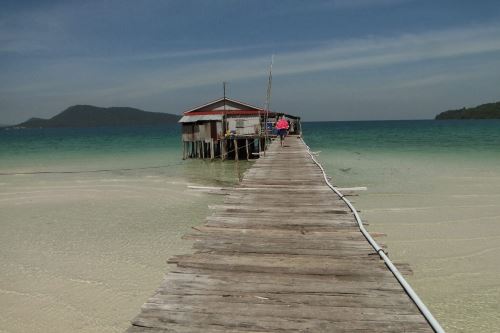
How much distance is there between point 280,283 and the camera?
155 inches

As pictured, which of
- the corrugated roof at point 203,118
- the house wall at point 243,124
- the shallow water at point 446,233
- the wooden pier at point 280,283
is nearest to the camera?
the wooden pier at point 280,283

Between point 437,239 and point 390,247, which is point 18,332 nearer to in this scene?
point 390,247

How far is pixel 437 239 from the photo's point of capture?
940 centimetres

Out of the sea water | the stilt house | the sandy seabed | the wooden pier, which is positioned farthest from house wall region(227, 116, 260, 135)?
the wooden pier

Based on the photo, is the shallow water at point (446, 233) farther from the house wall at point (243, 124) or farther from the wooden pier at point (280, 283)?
the house wall at point (243, 124)

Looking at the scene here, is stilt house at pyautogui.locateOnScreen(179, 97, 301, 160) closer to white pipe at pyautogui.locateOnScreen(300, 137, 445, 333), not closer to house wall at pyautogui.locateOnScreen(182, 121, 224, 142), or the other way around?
house wall at pyautogui.locateOnScreen(182, 121, 224, 142)

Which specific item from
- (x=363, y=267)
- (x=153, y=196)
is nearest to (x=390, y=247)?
(x=363, y=267)

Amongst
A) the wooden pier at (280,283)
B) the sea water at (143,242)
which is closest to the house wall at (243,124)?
the sea water at (143,242)

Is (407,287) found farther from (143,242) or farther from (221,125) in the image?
(221,125)

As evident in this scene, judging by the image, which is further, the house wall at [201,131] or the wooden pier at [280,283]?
the house wall at [201,131]

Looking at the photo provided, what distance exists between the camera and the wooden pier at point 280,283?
321 cm

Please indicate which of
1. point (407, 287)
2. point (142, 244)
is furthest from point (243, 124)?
point (407, 287)

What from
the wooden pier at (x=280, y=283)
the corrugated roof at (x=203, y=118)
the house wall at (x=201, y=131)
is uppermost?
the corrugated roof at (x=203, y=118)

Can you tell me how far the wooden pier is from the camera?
3.21 meters
